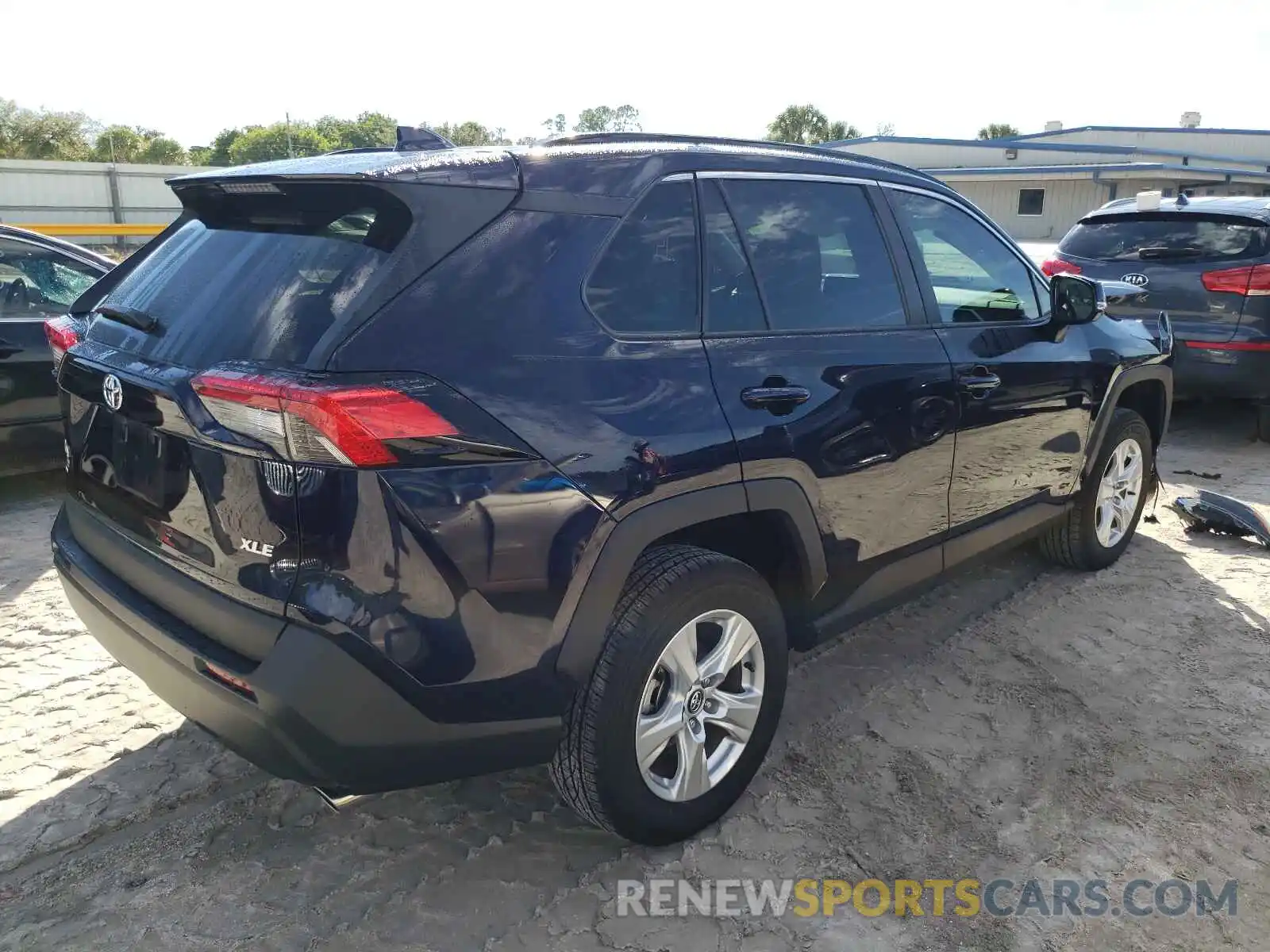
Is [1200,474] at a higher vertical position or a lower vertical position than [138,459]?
lower

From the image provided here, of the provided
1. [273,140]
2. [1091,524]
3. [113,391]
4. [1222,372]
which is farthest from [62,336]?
[273,140]

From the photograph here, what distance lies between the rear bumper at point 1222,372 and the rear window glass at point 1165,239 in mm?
678

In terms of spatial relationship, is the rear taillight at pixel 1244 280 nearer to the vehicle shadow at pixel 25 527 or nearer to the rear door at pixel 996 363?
the rear door at pixel 996 363

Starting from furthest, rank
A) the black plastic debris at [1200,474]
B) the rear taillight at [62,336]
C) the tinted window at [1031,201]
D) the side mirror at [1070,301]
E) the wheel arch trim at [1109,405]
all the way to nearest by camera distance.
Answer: the tinted window at [1031,201] < the black plastic debris at [1200,474] < the wheel arch trim at [1109,405] < the side mirror at [1070,301] < the rear taillight at [62,336]

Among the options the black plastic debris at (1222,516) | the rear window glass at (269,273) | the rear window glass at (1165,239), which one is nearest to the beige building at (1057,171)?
the rear window glass at (1165,239)

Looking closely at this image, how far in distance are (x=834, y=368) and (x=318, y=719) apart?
68.4 inches

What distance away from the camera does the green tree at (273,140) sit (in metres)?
73.7

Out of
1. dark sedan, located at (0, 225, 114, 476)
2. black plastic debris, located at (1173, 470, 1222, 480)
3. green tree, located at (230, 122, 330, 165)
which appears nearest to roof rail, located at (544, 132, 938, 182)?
dark sedan, located at (0, 225, 114, 476)

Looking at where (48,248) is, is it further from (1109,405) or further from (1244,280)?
(1244,280)

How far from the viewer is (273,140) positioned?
8106cm

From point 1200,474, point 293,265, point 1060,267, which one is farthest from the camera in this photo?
point 1060,267

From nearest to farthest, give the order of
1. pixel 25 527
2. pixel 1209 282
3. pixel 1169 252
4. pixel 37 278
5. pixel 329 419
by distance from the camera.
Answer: pixel 329 419 < pixel 25 527 < pixel 37 278 < pixel 1209 282 < pixel 1169 252

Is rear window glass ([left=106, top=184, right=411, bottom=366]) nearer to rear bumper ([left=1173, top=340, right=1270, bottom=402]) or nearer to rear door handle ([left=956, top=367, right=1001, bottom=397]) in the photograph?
rear door handle ([left=956, top=367, right=1001, bottom=397])

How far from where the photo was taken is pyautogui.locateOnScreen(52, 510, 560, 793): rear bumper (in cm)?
203
